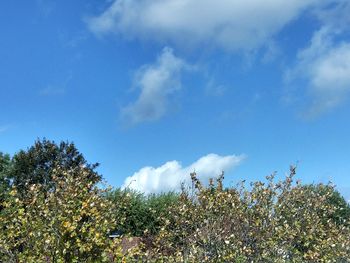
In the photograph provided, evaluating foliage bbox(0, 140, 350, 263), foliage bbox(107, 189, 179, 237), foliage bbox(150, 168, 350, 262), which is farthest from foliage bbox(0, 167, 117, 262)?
foliage bbox(107, 189, 179, 237)

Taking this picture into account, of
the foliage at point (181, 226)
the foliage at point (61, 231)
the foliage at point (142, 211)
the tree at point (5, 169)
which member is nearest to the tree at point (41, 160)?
the tree at point (5, 169)

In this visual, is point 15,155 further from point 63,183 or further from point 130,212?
point 63,183

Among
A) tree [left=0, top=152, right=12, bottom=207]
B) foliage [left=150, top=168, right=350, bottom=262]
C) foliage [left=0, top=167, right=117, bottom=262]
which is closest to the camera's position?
foliage [left=0, top=167, right=117, bottom=262]

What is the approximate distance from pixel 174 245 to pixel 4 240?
5830 millimetres

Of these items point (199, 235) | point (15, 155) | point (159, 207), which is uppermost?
point (15, 155)

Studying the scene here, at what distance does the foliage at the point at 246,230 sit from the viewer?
35.9 feet

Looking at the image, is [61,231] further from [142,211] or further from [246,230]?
[142,211]

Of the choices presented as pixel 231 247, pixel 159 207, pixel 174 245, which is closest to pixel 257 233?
pixel 231 247

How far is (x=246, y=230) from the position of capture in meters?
12.1

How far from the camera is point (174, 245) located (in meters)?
13.5

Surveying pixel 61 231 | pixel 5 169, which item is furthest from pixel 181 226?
pixel 5 169

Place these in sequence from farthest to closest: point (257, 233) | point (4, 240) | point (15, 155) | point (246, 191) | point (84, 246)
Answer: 1. point (15, 155)
2. point (246, 191)
3. point (257, 233)
4. point (4, 240)
5. point (84, 246)

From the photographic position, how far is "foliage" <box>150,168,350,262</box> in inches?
431

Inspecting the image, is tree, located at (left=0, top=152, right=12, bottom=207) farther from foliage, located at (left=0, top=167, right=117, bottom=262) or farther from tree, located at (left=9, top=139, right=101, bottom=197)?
foliage, located at (left=0, top=167, right=117, bottom=262)
